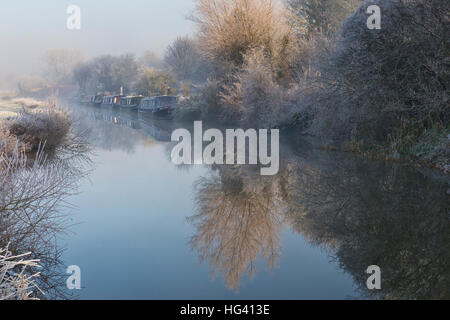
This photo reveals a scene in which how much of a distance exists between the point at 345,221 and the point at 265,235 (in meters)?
1.35

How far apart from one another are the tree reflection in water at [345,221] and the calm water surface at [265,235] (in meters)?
0.02

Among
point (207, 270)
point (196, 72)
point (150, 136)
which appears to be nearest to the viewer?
point (207, 270)

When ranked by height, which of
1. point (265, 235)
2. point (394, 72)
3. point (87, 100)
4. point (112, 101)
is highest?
point (87, 100)

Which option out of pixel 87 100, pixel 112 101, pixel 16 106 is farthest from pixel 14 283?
pixel 87 100

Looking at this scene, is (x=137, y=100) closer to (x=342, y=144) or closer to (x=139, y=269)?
(x=342, y=144)

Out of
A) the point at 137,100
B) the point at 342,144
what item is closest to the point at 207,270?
the point at 342,144

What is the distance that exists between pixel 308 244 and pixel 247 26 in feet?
63.2

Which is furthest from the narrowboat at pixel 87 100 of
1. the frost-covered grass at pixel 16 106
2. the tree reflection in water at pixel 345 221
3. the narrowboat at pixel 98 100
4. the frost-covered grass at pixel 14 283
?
the frost-covered grass at pixel 14 283

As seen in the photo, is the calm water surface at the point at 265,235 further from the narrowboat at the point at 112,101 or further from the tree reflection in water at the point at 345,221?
the narrowboat at the point at 112,101

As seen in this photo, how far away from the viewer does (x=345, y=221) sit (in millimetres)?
6207

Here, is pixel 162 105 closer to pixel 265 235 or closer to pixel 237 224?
pixel 237 224

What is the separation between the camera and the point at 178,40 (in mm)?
47719

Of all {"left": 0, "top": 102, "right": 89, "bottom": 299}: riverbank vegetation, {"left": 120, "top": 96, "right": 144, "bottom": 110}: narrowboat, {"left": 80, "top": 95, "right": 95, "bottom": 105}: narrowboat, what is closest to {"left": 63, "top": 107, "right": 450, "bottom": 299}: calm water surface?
{"left": 0, "top": 102, "right": 89, "bottom": 299}: riverbank vegetation

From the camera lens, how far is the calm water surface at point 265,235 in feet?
14.1
